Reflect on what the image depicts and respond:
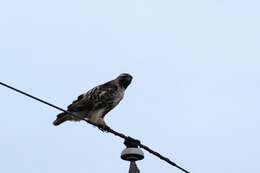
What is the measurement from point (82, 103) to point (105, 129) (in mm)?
1147

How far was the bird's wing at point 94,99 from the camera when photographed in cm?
1081

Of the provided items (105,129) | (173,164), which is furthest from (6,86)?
(105,129)

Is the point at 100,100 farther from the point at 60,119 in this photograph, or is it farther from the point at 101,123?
the point at 60,119

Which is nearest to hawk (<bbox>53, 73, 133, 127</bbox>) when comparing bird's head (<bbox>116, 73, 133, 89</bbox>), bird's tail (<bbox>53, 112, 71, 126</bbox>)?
bird's head (<bbox>116, 73, 133, 89</bbox>)

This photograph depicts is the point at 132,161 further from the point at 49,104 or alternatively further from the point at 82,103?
the point at 82,103

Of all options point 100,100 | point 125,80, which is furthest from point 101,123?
point 125,80

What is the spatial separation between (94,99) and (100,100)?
11 centimetres

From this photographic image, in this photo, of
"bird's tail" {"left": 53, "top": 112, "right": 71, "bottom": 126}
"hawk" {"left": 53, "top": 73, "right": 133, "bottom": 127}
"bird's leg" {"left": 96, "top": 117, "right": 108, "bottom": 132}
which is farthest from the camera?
"hawk" {"left": 53, "top": 73, "right": 133, "bottom": 127}

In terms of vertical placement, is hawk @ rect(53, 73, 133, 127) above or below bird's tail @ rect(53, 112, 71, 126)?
above

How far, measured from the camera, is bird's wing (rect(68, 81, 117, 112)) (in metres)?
10.8

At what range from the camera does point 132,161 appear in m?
6.09

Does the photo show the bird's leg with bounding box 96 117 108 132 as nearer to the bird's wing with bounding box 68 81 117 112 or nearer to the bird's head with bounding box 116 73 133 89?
the bird's wing with bounding box 68 81 117 112

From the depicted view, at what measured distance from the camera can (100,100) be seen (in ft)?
35.9

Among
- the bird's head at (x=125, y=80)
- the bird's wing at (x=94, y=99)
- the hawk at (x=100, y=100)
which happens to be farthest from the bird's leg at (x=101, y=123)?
the bird's head at (x=125, y=80)
